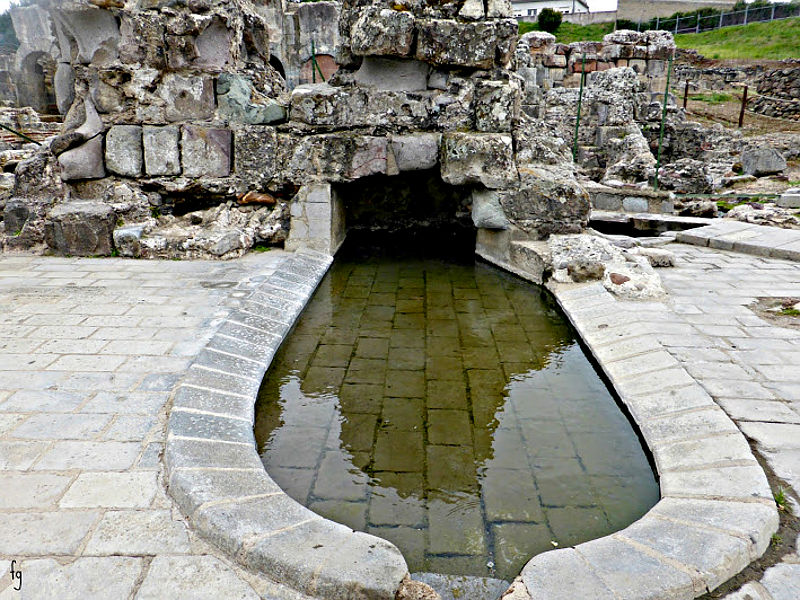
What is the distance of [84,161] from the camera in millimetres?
6055

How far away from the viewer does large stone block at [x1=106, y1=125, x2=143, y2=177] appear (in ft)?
20.1

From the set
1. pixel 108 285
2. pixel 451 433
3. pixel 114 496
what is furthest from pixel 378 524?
pixel 108 285

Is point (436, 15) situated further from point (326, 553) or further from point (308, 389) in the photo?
point (326, 553)

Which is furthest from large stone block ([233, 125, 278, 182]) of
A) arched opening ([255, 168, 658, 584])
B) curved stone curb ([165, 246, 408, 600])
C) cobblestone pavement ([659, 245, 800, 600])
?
cobblestone pavement ([659, 245, 800, 600])

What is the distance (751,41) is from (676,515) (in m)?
31.8

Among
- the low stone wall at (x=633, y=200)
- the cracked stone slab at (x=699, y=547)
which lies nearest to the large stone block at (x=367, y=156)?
the low stone wall at (x=633, y=200)

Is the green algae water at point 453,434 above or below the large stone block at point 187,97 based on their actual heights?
below

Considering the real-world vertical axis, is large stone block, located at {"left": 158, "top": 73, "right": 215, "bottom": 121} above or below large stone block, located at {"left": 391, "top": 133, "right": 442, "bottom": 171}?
above

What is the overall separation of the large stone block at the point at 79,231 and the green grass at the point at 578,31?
28351mm

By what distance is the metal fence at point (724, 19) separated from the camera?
30797mm

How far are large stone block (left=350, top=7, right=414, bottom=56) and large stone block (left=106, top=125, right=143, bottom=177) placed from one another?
245 cm

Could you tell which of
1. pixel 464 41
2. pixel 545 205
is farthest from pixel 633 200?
pixel 464 41

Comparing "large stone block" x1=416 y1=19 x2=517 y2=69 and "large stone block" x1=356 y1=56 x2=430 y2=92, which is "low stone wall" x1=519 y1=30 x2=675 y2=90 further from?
"large stone block" x1=356 y1=56 x2=430 y2=92

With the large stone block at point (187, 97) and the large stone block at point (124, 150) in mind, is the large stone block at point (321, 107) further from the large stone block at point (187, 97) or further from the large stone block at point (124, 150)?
the large stone block at point (124, 150)
